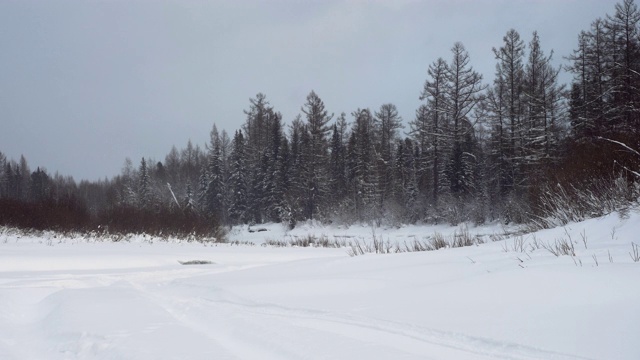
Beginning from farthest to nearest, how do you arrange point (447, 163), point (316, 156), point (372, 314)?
1. point (316, 156)
2. point (447, 163)
3. point (372, 314)

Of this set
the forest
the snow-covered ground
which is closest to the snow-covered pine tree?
the forest

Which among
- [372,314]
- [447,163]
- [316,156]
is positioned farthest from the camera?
[316,156]

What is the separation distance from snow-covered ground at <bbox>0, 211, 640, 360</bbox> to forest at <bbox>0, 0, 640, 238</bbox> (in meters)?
6.10

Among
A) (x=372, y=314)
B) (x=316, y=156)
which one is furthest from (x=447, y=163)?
(x=372, y=314)

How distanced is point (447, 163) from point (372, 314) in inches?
1386

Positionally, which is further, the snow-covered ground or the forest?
the forest

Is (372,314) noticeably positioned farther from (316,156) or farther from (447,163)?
(316,156)

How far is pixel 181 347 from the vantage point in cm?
388

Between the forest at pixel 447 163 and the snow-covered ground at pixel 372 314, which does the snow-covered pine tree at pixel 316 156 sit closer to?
the forest at pixel 447 163

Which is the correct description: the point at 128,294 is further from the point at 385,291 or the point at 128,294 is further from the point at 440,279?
the point at 440,279

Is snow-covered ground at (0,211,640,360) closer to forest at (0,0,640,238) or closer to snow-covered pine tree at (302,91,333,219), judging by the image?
forest at (0,0,640,238)

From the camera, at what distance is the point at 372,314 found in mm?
4348

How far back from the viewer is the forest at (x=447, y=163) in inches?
734

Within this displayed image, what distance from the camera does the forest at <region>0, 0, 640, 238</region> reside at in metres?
18.7
